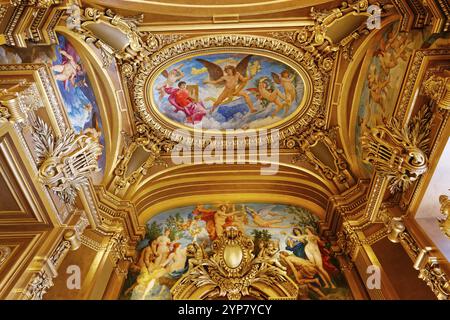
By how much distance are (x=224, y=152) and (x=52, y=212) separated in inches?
206

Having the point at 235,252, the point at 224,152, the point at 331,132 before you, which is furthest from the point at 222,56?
the point at 235,252

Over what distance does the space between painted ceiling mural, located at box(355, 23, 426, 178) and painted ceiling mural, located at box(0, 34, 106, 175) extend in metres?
5.95

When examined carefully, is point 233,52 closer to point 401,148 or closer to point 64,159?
point 401,148

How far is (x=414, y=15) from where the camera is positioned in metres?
6.19

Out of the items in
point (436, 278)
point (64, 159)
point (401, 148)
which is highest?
point (401, 148)

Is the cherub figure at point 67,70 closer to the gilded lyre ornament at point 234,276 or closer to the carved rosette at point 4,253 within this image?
the carved rosette at point 4,253

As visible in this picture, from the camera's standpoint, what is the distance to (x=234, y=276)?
775 cm

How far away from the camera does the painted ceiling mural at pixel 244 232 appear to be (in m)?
7.69

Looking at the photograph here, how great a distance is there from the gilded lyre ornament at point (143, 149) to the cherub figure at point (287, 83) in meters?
3.43

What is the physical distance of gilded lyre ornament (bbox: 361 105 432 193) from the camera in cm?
562

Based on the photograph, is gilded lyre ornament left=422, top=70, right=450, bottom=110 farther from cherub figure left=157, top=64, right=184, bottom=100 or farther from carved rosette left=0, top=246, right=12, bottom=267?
carved rosette left=0, top=246, right=12, bottom=267

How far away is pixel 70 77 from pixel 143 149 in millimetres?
2951

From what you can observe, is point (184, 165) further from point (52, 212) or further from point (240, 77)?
point (52, 212)

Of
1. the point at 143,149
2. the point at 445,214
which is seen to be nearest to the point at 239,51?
the point at 143,149
